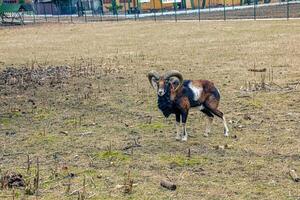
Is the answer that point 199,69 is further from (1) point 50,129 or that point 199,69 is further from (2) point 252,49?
(1) point 50,129

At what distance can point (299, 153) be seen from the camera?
7965mm

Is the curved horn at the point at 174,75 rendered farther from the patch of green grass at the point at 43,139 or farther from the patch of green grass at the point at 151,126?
the patch of green grass at the point at 43,139

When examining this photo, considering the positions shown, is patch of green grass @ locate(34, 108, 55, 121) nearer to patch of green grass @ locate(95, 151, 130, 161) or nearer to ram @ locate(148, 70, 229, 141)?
patch of green grass @ locate(95, 151, 130, 161)

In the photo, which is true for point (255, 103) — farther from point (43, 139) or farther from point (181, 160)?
point (43, 139)

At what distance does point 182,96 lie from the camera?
8.69 meters

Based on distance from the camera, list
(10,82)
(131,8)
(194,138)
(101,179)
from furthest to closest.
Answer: (131,8), (10,82), (194,138), (101,179)

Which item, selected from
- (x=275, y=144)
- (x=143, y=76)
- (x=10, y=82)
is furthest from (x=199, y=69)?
(x=275, y=144)

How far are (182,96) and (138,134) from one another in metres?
1.22

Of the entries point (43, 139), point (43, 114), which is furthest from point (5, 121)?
point (43, 139)

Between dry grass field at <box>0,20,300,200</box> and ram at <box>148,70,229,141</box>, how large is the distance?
379mm

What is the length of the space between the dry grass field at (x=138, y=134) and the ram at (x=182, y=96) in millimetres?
379

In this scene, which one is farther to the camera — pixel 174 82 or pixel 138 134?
pixel 138 134

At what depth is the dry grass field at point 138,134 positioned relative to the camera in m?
6.90

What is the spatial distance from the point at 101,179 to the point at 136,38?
2541 cm
